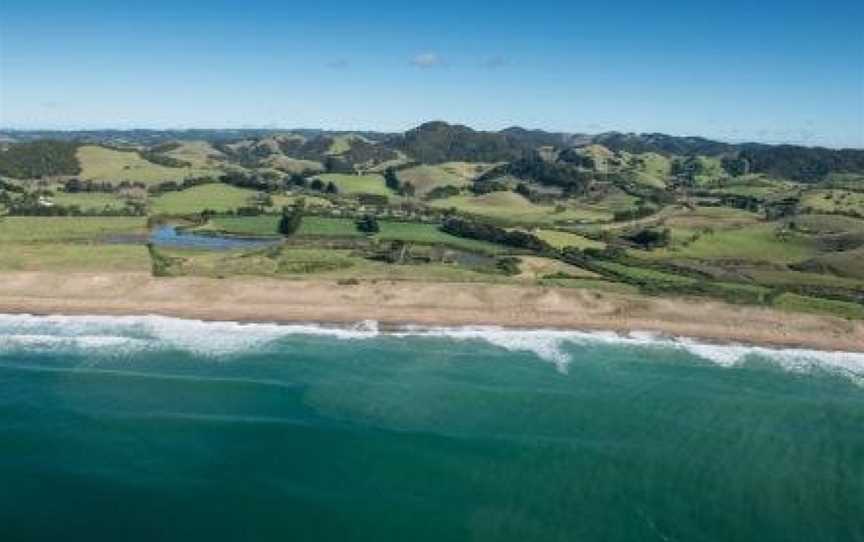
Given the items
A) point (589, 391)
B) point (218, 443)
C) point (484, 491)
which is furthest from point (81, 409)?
point (589, 391)

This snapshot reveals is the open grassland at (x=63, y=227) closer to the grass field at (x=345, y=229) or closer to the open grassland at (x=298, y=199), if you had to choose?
the grass field at (x=345, y=229)

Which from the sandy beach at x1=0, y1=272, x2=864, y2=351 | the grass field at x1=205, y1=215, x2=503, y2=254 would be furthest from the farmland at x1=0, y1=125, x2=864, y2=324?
the sandy beach at x1=0, y1=272, x2=864, y2=351

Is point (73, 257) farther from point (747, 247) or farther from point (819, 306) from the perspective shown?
point (747, 247)

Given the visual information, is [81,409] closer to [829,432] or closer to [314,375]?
[314,375]

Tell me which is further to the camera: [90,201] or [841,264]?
[90,201]

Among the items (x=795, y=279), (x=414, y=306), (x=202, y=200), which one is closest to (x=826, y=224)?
(x=795, y=279)
